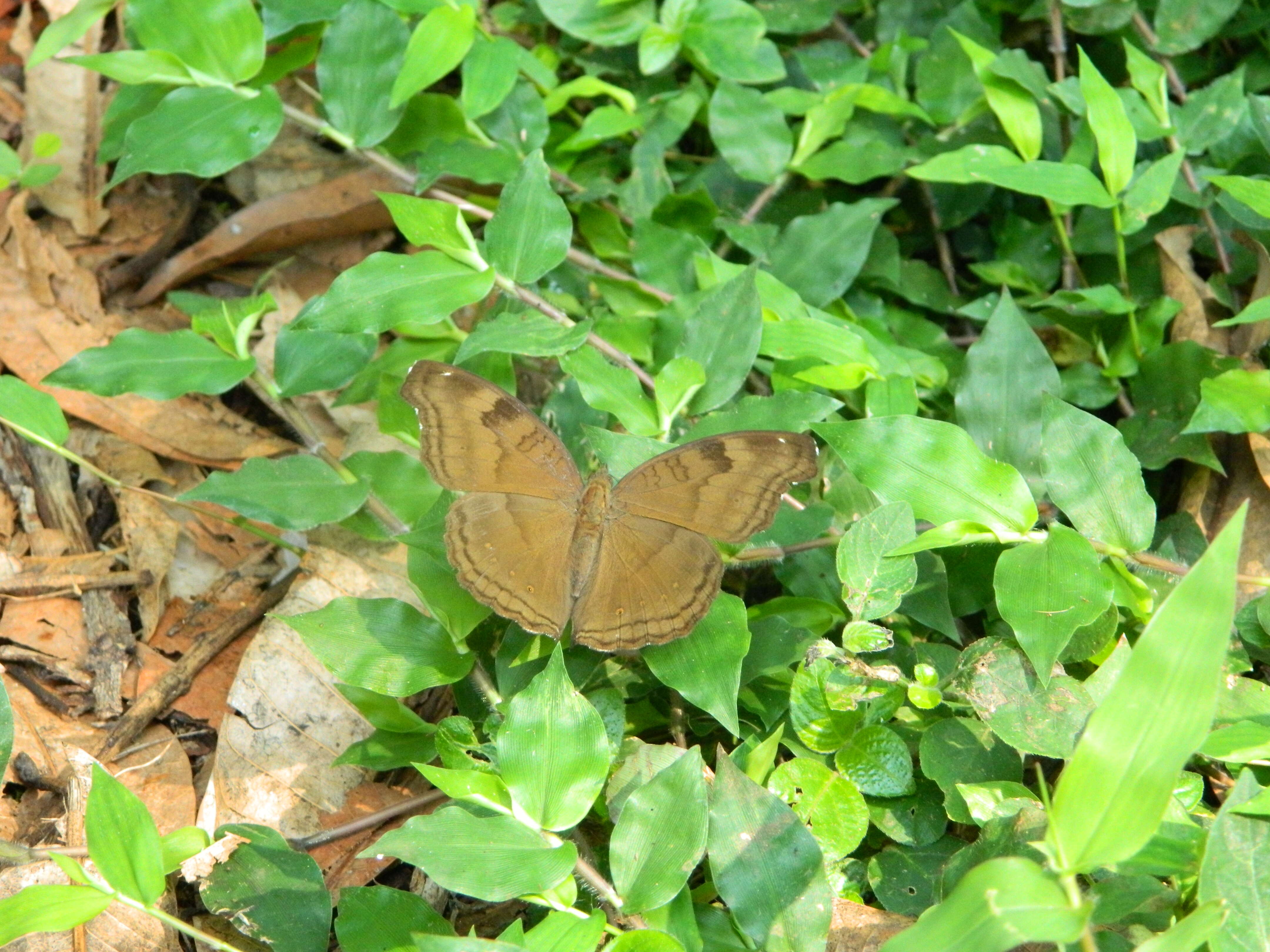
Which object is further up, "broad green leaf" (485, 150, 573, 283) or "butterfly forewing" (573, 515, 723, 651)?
"broad green leaf" (485, 150, 573, 283)

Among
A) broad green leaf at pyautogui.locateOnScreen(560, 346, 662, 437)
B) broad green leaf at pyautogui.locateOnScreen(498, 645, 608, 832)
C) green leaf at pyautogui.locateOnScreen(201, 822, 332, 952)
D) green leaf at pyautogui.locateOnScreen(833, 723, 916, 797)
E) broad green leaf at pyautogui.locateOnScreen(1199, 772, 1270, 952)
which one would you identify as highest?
broad green leaf at pyautogui.locateOnScreen(560, 346, 662, 437)

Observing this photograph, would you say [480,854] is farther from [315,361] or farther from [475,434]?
[315,361]

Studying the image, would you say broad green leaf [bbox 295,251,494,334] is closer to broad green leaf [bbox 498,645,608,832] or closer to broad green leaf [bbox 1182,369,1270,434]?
broad green leaf [bbox 498,645,608,832]

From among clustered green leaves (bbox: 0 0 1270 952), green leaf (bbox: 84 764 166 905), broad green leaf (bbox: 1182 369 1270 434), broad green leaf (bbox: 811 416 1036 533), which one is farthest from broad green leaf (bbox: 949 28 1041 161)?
green leaf (bbox: 84 764 166 905)

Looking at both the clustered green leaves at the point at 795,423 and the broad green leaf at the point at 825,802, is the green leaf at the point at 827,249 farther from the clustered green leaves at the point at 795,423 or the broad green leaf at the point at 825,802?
the broad green leaf at the point at 825,802

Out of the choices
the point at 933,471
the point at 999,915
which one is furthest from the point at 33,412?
the point at 999,915

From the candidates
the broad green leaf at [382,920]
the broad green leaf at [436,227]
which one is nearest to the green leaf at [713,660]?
the broad green leaf at [382,920]

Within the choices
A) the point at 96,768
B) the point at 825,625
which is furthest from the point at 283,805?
the point at 825,625
